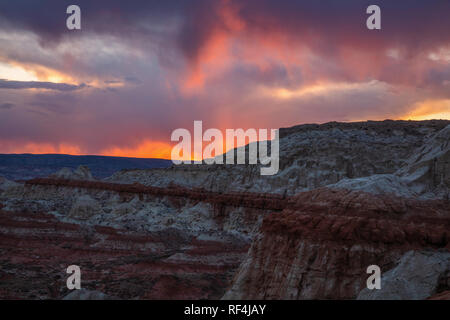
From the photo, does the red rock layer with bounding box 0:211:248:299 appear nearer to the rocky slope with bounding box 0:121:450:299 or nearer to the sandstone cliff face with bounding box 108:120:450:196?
the rocky slope with bounding box 0:121:450:299

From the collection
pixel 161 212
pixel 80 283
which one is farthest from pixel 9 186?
pixel 80 283

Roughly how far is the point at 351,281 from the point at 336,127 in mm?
68812

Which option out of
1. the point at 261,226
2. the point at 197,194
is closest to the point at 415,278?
the point at 261,226

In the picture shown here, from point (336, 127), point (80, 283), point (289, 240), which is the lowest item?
point (80, 283)

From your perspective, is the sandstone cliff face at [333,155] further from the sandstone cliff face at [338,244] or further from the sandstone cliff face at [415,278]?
the sandstone cliff face at [415,278]

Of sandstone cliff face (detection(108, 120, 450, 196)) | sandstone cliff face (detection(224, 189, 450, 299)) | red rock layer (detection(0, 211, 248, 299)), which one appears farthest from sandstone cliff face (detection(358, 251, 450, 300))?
sandstone cliff face (detection(108, 120, 450, 196))

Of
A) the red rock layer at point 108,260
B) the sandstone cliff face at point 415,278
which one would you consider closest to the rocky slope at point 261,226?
the sandstone cliff face at point 415,278

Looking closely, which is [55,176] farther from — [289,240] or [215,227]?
[289,240]

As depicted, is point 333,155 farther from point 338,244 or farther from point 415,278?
point 415,278

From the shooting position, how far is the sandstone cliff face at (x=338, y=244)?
69.4ft

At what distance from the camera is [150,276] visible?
42812mm

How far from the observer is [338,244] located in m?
21.9

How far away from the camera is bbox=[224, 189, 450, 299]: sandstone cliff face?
69.4 feet

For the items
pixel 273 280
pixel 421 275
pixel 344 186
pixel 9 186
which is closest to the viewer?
pixel 421 275
